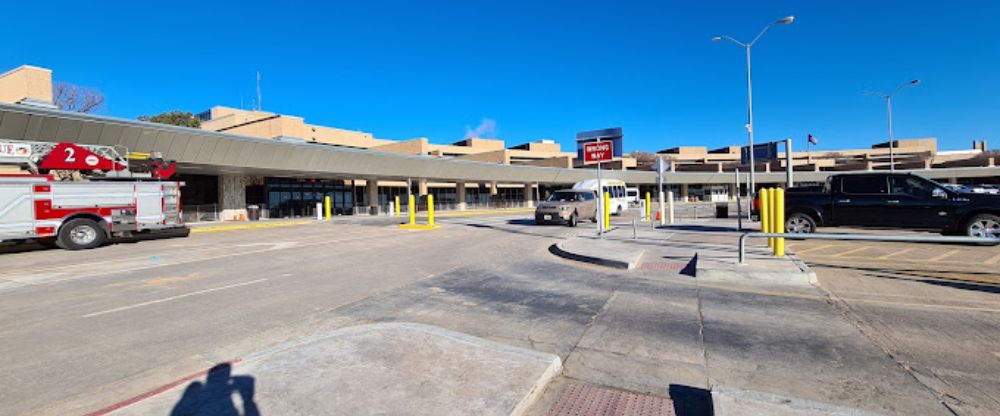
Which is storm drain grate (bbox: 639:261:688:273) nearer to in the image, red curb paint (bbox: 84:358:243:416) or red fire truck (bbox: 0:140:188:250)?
red curb paint (bbox: 84:358:243:416)

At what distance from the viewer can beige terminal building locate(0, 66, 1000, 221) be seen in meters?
21.5

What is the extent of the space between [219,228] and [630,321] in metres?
24.6

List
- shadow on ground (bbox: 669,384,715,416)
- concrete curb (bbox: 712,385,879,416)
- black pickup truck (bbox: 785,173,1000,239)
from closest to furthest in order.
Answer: concrete curb (bbox: 712,385,879,416) < shadow on ground (bbox: 669,384,715,416) < black pickup truck (bbox: 785,173,1000,239)

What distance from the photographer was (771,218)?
10.8 meters

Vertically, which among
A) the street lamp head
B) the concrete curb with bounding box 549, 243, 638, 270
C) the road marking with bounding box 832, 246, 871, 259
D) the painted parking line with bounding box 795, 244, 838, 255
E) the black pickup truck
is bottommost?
the road marking with bounding box 832, 246, 871, 259

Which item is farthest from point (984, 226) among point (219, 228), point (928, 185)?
point (219, 228)

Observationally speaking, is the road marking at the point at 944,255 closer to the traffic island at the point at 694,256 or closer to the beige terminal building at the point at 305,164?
the traffic island at the point at 694,256

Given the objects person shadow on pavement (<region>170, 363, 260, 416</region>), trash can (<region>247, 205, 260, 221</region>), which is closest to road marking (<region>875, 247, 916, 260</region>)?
person shadow on pavement (<region>170, 363, 260, 416</region>)

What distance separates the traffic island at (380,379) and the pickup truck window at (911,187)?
43.2ft

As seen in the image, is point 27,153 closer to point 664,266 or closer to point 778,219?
point 664,266

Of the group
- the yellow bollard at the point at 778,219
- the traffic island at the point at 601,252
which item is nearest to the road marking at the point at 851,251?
the yellow bollard at the point at 778,219

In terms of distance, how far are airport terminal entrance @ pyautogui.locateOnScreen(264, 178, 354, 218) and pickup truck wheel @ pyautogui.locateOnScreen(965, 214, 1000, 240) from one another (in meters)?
37.7

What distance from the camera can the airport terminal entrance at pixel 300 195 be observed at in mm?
36781

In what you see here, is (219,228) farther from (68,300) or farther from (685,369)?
(685,369)
